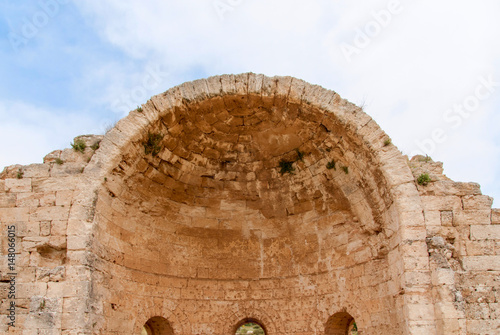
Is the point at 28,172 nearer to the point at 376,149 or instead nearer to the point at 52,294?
the point at 52,294

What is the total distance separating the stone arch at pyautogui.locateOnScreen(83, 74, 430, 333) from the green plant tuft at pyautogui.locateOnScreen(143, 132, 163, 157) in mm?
21

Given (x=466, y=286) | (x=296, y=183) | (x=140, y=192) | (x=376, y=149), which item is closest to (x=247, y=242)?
(x=296, y=183)

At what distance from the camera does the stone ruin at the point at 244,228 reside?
6828 millimetres

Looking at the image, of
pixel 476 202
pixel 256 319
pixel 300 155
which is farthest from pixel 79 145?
pixel 476 202

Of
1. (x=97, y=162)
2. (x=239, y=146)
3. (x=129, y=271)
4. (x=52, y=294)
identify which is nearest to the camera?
(x=52, y=294)

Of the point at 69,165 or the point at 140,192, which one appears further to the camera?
the point at 140,192

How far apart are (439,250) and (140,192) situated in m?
5.03

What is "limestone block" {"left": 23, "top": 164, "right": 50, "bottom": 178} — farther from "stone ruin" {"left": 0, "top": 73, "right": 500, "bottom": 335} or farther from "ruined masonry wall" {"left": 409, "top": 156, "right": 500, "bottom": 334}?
"ruined masonry wall" {"left": 409, "top": 156, "right": 500, "bottom": 334}

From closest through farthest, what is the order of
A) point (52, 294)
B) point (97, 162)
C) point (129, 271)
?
point (52, 294), point (97, 162), point (129, 271)

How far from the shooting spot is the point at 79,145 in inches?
305

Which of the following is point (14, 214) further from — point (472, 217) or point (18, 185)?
point (472, 217)

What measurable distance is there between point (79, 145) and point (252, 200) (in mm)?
3624

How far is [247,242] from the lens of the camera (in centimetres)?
966

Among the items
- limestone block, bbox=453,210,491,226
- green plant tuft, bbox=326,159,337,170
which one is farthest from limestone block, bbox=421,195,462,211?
green plant tuft, bbox=326,159,337,170
